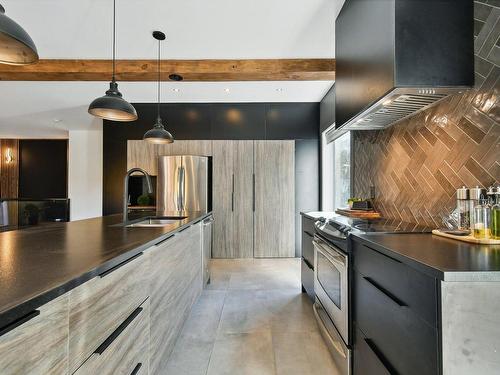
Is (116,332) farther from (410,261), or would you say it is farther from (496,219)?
(496,219)

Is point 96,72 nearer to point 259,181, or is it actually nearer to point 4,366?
point 259,181

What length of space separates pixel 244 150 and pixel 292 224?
1.61 m

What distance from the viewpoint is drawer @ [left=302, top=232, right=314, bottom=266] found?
269 cm

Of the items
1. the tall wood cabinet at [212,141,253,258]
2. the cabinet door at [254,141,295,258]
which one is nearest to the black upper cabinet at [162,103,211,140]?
the tall wood cabinet at [212,141,253,258]

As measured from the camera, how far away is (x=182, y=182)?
15.2 feet

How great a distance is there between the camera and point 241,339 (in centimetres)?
213

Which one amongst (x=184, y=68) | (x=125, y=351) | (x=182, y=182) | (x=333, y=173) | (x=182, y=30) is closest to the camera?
(x=125, y=351)

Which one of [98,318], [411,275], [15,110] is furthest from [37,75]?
[411,275]

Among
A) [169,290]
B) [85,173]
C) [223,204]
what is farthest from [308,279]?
[85,173]

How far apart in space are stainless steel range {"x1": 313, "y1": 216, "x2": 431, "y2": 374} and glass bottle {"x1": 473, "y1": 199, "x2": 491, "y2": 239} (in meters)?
0.31

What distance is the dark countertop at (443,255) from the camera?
32.4 inches

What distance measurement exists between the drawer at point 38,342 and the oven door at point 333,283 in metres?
1.39

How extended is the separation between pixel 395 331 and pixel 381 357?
21cm

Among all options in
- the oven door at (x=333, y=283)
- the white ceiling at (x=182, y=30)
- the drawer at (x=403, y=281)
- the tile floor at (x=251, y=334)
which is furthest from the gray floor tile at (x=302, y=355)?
the white ceiling at (x=182, y=30)
